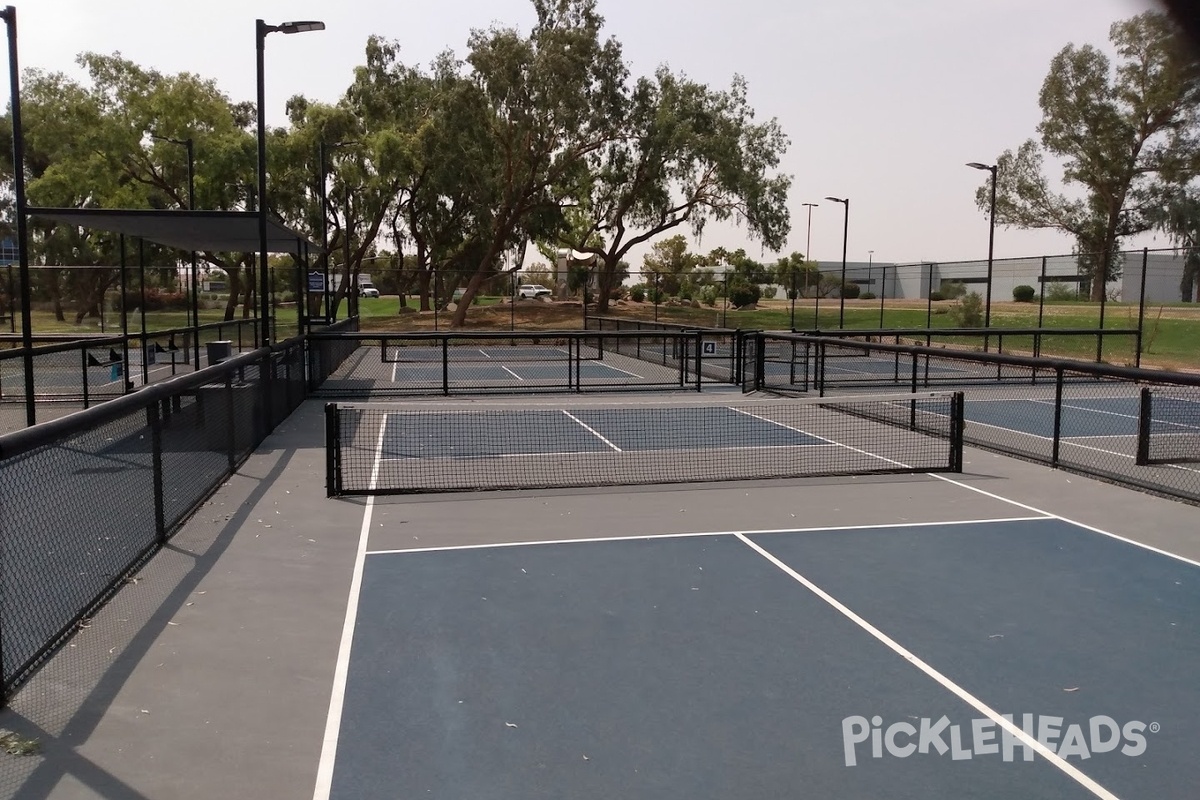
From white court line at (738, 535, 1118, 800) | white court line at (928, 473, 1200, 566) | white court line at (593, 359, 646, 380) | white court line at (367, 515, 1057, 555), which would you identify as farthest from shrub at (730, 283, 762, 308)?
white court line at (738, 535, 1118, 800)

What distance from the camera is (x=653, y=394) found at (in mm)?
19312

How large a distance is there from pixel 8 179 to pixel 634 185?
37410 mm

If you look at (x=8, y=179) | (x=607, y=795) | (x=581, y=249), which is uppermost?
(x=8, y=179)

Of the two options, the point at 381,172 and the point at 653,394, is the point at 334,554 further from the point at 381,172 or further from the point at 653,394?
the point at 381,172

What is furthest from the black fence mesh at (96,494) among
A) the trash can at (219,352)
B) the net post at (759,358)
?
the net post at (759,358)

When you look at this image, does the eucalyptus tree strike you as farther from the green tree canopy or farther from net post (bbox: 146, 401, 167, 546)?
net post (bbox: 146, 401, 167, 546)

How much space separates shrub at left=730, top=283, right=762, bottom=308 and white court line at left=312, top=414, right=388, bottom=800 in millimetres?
44235

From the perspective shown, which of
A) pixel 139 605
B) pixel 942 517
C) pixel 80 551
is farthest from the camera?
pixel 942 517

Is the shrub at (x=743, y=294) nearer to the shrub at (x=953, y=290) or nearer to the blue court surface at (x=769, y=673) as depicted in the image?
the shrub at (x=953, y=290)

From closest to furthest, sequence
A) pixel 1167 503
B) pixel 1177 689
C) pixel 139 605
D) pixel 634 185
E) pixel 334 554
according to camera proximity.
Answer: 1. pixel 1177 689
2. pixel 139 605
3. pixel 334 554
4. pixel 1167 503
5. pixel 634 185

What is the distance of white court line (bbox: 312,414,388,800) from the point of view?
4.18m

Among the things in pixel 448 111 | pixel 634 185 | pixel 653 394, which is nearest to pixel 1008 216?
pixel 634 185

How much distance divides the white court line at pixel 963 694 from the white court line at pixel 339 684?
309 centimetres

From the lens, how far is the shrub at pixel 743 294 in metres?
51.3
